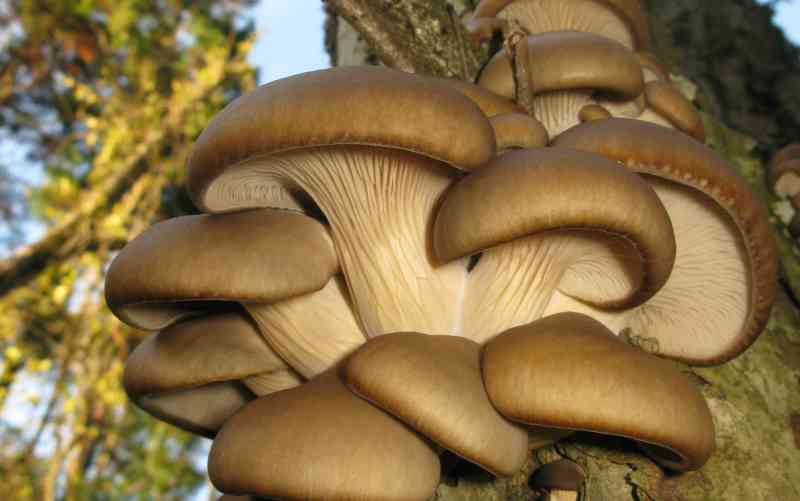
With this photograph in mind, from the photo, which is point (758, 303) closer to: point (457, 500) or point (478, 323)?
point (478, 323)

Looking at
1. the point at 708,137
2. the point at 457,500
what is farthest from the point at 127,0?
the point at 457,500

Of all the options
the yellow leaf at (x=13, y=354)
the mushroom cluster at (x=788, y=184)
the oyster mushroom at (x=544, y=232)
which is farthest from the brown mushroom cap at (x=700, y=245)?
the yellow leaf at (x=13, y=354)

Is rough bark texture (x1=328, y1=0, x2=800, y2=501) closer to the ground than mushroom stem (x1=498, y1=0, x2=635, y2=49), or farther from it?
closer to the ground

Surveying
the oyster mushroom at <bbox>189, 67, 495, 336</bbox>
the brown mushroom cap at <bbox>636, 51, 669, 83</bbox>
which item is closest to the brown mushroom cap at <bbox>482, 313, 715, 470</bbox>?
the oyster mushroom at <bbox>189, 67, 495, 336</bbox>

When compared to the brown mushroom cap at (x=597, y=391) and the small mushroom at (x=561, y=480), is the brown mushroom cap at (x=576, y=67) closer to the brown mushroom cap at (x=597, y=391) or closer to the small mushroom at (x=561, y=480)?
the brown mushroom cap at (x=597, y=391)

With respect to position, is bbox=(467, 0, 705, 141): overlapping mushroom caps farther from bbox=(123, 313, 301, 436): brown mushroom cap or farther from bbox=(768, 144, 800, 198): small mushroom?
bbox=(123, 313, 301, 436): brown mushroom cap

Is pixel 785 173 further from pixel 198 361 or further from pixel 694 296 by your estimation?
pixel 198 361
